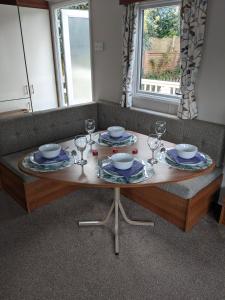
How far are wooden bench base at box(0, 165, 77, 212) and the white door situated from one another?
6.74 ft

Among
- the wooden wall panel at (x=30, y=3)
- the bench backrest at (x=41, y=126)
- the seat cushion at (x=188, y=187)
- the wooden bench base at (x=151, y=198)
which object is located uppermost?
the wooden wall panel at (x=30, y=3)

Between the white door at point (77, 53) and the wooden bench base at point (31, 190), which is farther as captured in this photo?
the white door at point (77, 53)

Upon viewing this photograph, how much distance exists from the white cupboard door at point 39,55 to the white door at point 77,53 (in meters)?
0.26

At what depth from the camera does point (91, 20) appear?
3.10 metres

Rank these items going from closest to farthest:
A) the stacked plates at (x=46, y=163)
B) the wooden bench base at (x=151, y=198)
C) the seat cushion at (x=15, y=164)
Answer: the stacked plates at (x=46, y=163), the wooden bench base at (x=151, y=198), the seat cushion at (x=15, y=164)

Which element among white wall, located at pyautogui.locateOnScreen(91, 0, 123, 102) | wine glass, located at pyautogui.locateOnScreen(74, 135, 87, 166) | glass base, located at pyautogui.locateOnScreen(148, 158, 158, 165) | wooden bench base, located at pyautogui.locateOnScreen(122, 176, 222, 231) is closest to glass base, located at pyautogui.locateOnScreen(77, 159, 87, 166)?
wine glass, located at pyautogui.locateOnScreen(74, 135, 87, 166)

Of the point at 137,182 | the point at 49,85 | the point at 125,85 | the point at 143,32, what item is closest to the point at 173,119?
the point at 125,85

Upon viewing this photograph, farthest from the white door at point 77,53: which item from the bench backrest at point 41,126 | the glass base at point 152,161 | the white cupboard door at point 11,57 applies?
the glass base at point 152,161

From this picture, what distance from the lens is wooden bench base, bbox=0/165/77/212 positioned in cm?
219

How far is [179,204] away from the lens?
197 centimetres

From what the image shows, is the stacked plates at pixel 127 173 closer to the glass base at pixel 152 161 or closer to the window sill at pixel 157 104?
the glass base at pixel 152 161

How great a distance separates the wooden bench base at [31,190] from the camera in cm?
219

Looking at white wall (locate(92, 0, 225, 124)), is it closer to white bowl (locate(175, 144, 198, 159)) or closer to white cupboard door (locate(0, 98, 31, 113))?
white bowl (locate(175, 144, 198, 159))

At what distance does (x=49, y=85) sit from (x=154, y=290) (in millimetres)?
3351
